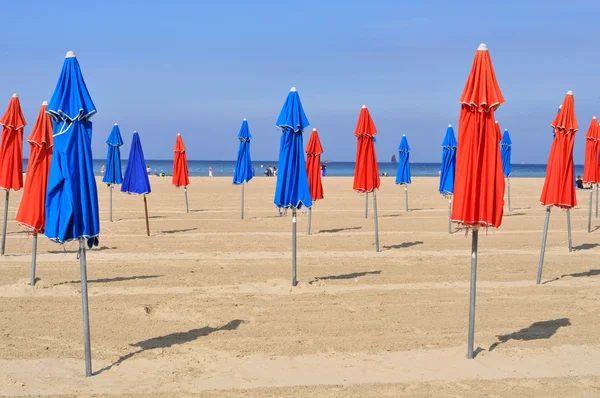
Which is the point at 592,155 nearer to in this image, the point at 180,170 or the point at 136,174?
the point at 136,174

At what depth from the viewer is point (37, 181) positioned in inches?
357

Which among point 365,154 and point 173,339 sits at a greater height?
point 365,154

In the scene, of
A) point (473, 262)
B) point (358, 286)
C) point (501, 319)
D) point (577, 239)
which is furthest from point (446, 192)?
point (473, 262)

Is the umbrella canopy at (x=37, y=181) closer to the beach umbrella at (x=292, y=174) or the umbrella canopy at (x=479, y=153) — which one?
the beach umbrella at (x=292, y=174)

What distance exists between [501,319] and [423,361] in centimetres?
231

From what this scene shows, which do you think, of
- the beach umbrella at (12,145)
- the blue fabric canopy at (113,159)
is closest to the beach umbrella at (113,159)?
the blue fabric canopy at (113,159)

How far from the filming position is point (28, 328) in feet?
27.9

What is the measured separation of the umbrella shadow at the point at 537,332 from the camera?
8188 mm

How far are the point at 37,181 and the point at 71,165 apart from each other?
2.78 m

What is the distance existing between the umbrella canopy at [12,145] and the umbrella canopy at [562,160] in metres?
9.67

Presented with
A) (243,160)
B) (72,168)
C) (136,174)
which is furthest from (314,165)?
(72,168)

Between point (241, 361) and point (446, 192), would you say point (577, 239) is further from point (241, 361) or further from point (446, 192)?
point (241, 361)

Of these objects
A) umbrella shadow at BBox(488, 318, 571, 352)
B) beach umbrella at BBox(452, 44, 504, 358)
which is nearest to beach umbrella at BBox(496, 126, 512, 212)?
umbrella shadow at BBox(488, 318, 571, 352)

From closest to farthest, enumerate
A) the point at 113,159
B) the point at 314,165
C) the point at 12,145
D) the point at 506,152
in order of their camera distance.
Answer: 1. the point at 12,145
2. the point at 314,165
3. the point at 113,159
4. the point at 506,152
